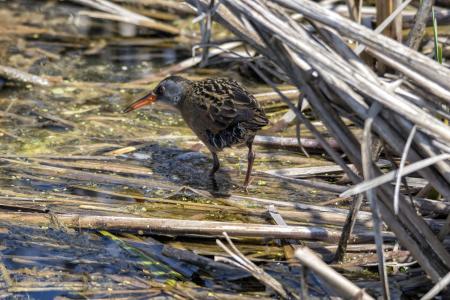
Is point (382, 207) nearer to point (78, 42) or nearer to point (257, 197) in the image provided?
point (257, 197)

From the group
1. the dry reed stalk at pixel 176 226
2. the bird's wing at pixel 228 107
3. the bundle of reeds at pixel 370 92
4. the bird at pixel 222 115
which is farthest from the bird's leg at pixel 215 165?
the bundle of reeds at pixel 370 92

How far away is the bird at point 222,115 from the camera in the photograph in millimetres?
5590

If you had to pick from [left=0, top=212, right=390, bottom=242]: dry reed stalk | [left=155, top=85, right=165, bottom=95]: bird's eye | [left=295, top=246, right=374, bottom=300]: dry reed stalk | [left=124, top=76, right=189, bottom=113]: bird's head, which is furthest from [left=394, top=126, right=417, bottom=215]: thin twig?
[left=155, top=85, right=165, bottom=95]: bird's eye

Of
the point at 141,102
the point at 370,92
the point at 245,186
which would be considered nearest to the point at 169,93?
the point at 141,102

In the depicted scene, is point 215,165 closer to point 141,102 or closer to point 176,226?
point 141,102

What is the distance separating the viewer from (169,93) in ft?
21.1

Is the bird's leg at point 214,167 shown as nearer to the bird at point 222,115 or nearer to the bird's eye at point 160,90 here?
the bird at point 222,115

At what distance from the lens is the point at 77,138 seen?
6355mm

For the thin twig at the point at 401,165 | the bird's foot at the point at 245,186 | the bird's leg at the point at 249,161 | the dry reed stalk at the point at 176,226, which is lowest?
the thin twig at the point at 401,165

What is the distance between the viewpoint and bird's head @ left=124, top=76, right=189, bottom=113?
636 cm

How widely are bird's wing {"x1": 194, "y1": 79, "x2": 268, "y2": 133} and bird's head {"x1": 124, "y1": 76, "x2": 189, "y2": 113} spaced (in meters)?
0.39

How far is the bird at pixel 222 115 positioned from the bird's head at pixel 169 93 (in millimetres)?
113

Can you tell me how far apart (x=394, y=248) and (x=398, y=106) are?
119cm

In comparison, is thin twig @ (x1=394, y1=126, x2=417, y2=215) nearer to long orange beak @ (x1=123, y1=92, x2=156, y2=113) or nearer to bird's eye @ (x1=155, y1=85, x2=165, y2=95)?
bird's eye @ (x1=155, y1=85, x2=165, y2=95)
